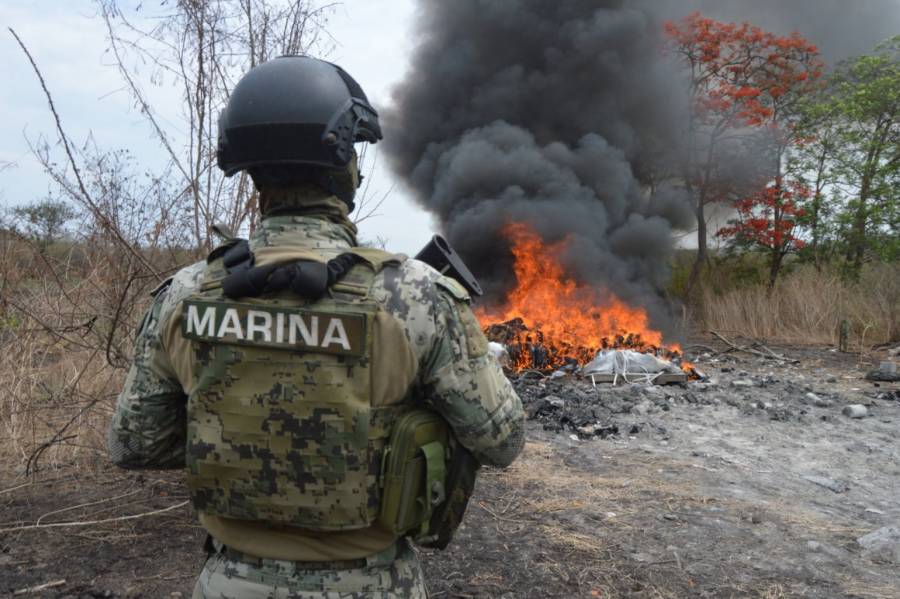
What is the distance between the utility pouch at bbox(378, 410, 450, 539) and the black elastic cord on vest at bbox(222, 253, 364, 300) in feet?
1.11

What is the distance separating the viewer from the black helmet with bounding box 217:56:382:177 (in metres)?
1.51

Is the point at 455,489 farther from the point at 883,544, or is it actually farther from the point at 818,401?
the point at 818,401

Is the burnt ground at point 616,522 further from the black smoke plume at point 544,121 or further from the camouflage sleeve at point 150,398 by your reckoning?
the black smoke plume at point 544,121

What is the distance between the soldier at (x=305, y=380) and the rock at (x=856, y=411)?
6492mm

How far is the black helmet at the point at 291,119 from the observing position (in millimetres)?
1512

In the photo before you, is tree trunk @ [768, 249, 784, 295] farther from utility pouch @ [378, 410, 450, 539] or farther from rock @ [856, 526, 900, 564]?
utility pouch @ [378, 410, 450, 539]

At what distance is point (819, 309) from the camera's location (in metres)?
11.8

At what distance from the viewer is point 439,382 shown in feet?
4.73

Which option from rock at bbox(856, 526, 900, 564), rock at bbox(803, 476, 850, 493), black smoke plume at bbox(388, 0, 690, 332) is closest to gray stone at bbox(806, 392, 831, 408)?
rock at bbox(803, 476, 850, 493)

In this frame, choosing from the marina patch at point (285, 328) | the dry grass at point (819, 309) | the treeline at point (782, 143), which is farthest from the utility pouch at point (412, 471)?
the treeline at point (782, 143)

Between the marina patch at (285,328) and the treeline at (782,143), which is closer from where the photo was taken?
the marina patch at (285,328)

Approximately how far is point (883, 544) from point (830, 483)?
1.26m

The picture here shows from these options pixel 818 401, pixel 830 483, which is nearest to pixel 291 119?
pixel 830 483

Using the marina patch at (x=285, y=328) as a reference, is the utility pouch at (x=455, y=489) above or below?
below
